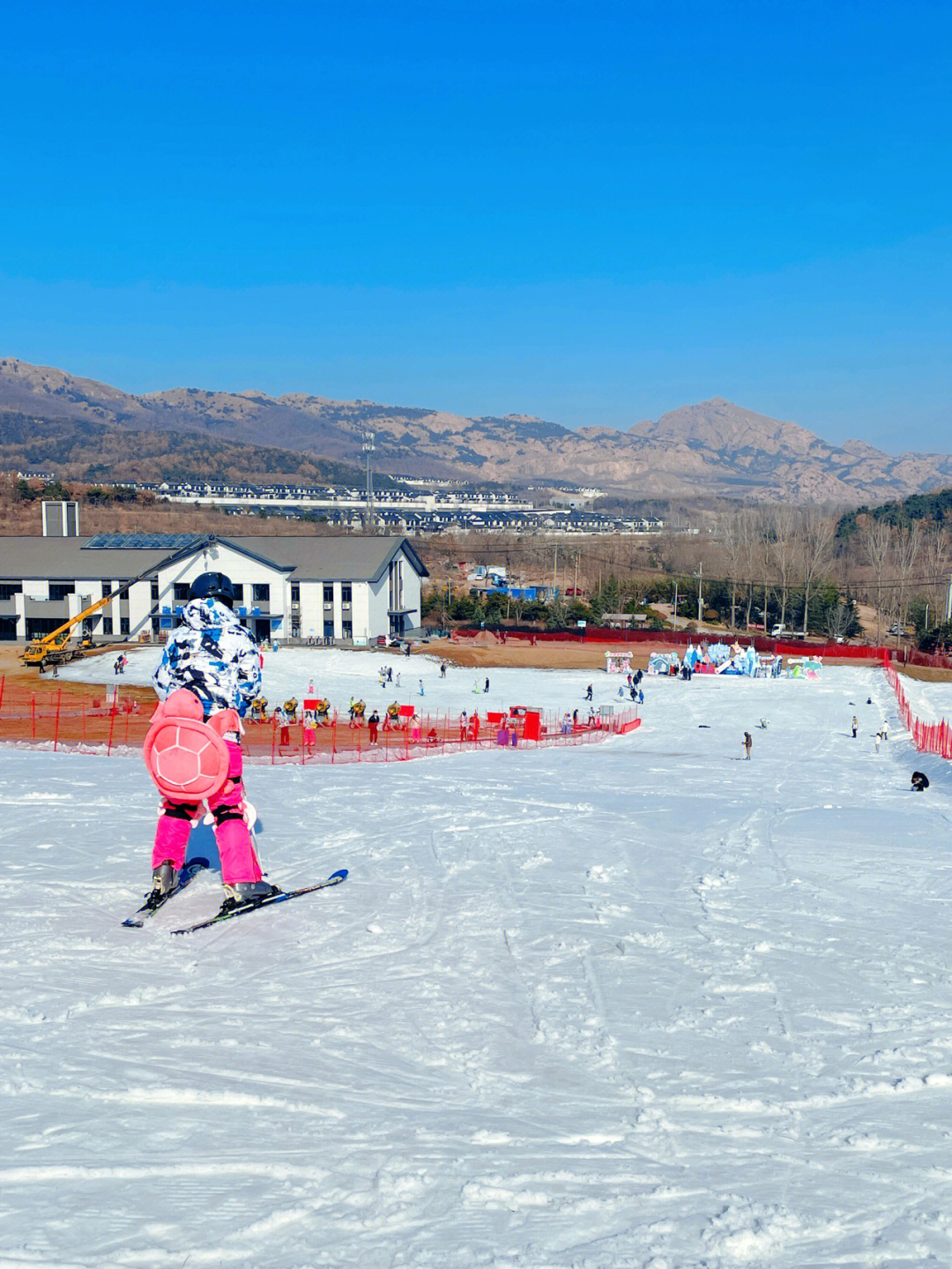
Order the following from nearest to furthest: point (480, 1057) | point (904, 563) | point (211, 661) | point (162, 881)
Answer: point (480, 1057) < point (162, 881) < point (211, 661) < point (904, 563)

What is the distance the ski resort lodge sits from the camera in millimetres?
52531

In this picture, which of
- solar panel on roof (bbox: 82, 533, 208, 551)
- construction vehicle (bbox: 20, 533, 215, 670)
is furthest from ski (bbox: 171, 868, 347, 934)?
solar panel on roof (bbox: 82, 533, 208, 551)

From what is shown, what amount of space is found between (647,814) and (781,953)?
588 cm

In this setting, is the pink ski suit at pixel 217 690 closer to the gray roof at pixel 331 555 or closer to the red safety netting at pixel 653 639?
the gray roof at pixel 331 555

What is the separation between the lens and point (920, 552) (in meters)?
98.6

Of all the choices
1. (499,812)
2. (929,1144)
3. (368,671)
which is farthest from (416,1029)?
(368,671)

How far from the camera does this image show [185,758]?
7375 millimetres

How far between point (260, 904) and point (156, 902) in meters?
0.72

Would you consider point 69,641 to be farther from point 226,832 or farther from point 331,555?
point 226,832

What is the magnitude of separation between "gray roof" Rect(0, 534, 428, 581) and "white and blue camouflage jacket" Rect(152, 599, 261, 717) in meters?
46.5

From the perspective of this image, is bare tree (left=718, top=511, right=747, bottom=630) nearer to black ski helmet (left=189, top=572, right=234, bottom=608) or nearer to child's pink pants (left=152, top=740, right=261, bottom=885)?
black ski helmet (left=189, top=572, right=234, bottom=608)

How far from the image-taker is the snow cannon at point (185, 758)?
7.36 metres

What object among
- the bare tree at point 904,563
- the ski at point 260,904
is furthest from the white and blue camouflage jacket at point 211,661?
the bare tree at point 904,563

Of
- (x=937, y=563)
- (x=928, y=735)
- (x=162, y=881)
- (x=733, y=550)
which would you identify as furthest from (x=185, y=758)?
(x=937, y=563)
